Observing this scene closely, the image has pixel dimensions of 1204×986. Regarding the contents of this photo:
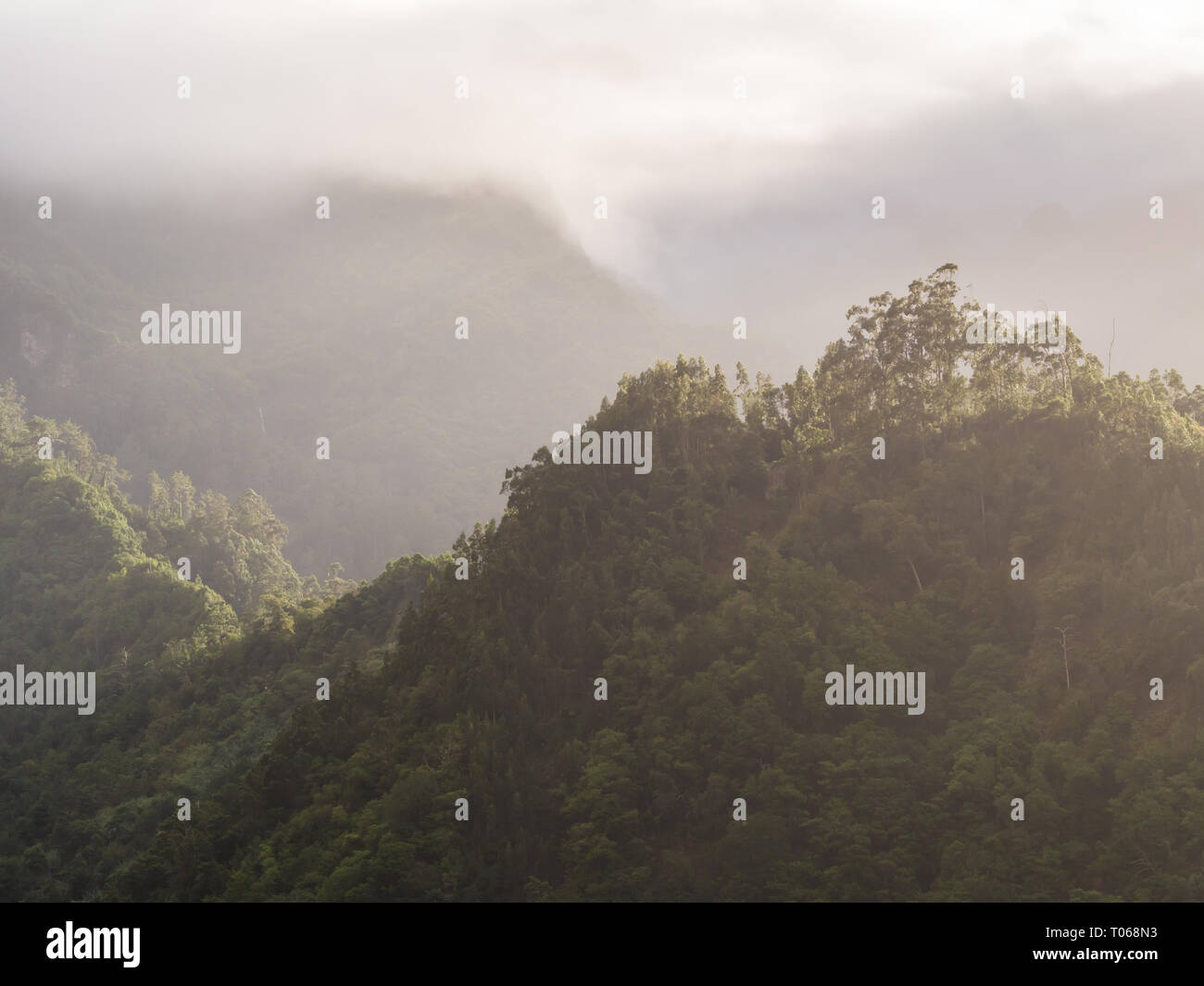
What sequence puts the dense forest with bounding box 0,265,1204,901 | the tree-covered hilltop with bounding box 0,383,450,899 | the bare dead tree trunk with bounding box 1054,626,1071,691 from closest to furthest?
the dense forest with bounding box 0,265,1204,901 < the bare dead tree trunk with bounding box 1054,626,1071,691 < the tree-covered hilltop with bounding box 0,383,450,899

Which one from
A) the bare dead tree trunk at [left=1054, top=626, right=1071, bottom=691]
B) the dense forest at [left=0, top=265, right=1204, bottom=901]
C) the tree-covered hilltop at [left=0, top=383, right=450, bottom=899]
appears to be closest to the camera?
the dense forest at [left=0, top=265, right=1204, bottom=901]

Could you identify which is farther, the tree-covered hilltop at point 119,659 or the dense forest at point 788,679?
the tree-covered hilltop at point 119,659

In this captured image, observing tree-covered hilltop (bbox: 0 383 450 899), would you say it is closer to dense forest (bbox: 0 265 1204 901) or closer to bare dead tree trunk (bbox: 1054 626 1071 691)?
dense forest (bbox: 0 265 1204 901)

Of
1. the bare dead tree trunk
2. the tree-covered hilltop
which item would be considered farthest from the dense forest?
the tree-covered hilltop

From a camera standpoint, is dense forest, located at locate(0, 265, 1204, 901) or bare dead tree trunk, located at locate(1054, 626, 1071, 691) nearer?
dense forest, located at locate(0, 265, 1204, 901)

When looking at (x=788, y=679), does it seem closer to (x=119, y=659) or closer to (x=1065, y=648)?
(x=1065, y=648)

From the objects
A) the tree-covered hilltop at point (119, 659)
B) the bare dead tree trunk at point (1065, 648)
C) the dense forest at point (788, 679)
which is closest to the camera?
the dense forest at point (788, 679)

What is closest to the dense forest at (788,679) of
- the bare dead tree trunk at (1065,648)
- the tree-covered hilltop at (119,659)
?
the bare dead tree trunk at (1065,648)

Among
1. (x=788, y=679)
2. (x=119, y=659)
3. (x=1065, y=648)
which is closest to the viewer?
(x=1065, y=648)

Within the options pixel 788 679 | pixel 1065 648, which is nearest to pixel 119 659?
pixel 788 679

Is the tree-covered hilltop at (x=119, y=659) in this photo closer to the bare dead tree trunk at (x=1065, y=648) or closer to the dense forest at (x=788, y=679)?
the dense forest at (x=788, y=679)
